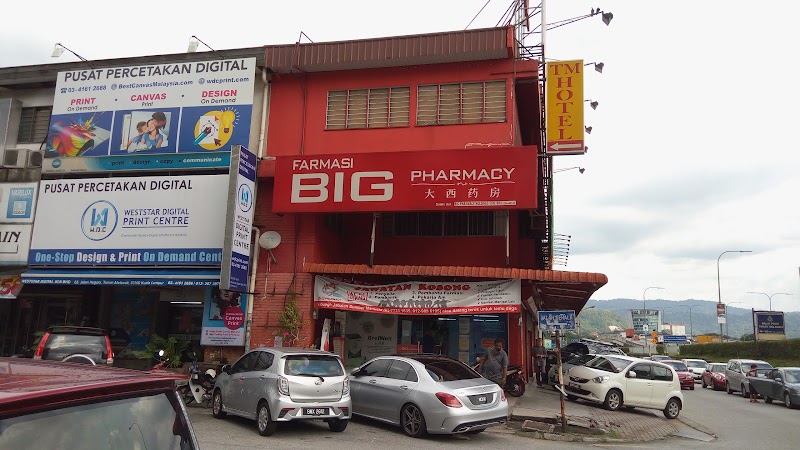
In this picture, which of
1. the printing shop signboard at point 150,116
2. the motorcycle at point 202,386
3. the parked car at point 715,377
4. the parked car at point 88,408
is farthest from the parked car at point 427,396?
the parked car at point 715,377

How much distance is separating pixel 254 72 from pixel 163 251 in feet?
19.5

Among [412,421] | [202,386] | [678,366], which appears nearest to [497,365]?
[412,421]

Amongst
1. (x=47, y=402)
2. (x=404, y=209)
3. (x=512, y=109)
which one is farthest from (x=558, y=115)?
(x=47, y=402)

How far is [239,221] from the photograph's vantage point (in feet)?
52.0

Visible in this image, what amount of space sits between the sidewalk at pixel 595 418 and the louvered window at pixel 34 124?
17788mm

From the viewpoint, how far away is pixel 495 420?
37.1ft

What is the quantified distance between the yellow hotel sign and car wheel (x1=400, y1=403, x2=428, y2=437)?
10.8m

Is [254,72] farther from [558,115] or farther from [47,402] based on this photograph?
[47,402]

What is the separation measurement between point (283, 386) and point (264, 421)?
0.84m

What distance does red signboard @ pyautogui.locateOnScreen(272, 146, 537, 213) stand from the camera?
50.5 feet

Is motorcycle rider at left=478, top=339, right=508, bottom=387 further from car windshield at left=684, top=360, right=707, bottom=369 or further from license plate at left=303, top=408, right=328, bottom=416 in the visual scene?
car windshield at left=684, top=360, right=707, bottom=369

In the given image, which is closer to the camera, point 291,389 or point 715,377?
point 291,389

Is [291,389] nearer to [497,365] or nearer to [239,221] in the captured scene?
[239,221]

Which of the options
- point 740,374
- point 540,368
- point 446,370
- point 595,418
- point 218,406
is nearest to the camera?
point 446,370
